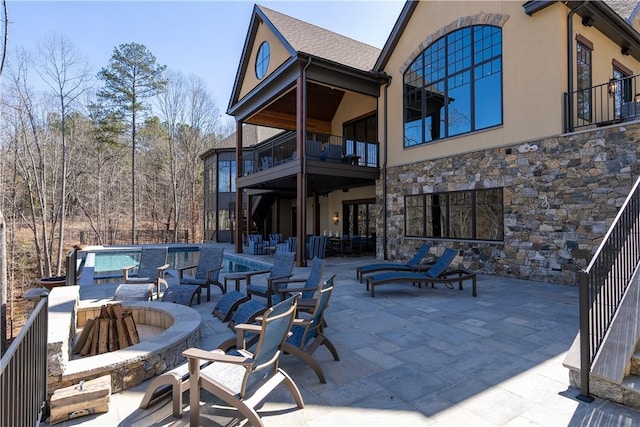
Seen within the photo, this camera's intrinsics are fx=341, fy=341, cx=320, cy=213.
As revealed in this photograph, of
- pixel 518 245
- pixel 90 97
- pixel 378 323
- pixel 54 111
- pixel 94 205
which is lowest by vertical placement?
pixel 378 323

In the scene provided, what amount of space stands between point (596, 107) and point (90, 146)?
24314 millimetres

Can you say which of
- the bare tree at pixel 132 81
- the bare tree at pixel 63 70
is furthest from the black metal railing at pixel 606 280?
the bare tree at pixel 132 81

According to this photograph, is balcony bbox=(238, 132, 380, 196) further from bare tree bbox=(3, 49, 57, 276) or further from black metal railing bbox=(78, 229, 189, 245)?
black metal railing bbox=(78, 229, 189, 245)

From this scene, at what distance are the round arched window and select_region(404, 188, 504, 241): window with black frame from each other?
7.82 m

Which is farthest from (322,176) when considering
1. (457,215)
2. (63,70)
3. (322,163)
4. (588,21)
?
(63,70)

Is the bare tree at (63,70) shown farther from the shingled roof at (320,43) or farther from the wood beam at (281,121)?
the shingled roof at (320,43)

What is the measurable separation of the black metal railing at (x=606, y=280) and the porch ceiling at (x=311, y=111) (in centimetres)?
1250

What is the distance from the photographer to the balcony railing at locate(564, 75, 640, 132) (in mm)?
7738

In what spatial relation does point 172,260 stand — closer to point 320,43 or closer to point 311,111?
point 311,111

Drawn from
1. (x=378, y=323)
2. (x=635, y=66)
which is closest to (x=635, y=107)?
(x=635, y=66)

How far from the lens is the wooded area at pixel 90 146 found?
47.6 ft

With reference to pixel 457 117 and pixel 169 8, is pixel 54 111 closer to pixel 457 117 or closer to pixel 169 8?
pixel 169 8

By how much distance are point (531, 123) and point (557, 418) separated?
773cm

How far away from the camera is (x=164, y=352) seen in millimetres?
3305
